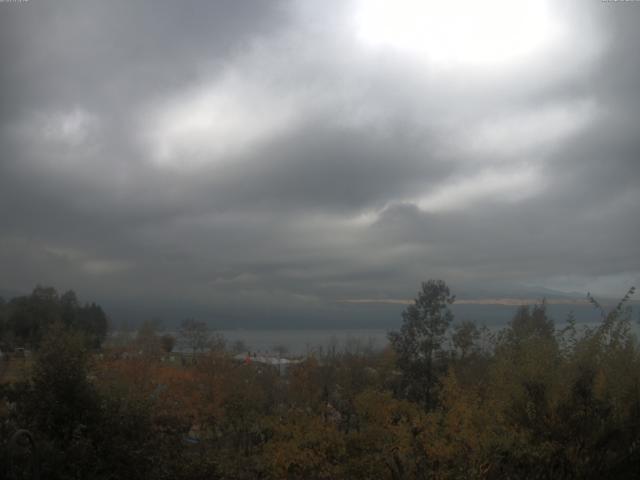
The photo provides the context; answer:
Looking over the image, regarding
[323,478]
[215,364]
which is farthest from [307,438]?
[215,364]

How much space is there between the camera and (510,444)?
1086 centimetres

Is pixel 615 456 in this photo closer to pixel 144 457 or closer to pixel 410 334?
pixel 144 457

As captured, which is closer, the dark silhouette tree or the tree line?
the tree line

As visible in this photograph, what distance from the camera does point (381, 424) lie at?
17422 millimetres

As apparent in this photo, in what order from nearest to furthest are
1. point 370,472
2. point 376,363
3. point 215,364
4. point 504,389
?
point 504,389
point 370,472
point 215,364
point 376,363

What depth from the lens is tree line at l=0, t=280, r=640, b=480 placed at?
424 inches

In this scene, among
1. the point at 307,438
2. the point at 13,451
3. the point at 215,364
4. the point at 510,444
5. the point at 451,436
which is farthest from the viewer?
Answer: the point at 215,364

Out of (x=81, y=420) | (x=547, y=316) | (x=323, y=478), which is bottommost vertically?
(x=323, y=478)

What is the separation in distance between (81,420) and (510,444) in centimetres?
856

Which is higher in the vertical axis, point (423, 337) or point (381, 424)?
point (423, 337)

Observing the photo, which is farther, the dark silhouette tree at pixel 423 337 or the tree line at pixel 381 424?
the dark silhouette tree at pixel 423 337

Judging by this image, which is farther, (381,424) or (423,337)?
(423,337)

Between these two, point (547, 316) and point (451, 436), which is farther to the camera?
point (547, 316)

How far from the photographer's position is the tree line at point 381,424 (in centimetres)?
1077
